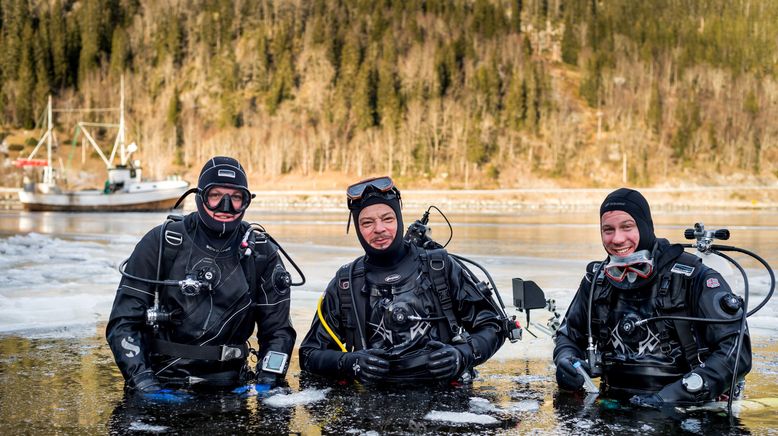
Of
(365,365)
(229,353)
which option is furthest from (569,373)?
(229,353)

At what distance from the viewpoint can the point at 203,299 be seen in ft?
14.1

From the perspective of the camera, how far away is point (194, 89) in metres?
91.8

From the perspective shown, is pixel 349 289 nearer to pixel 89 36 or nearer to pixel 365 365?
pixel 365 365

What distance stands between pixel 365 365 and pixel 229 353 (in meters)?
0.74

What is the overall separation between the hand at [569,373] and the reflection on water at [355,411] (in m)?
0.09

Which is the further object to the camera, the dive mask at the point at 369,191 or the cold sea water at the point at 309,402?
the dive mask at the point at 369,191

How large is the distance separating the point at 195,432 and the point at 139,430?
0.25 meters

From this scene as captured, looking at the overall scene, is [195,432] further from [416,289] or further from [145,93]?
[145,93]

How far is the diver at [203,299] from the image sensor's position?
4199 mm

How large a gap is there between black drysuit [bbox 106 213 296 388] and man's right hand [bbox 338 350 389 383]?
0.35m

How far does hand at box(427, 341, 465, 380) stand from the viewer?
417 cm

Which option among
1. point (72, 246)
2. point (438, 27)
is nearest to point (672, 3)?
point (438, 27)

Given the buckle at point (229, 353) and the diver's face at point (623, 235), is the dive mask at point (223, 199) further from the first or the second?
the diver's face at point (623, 235)

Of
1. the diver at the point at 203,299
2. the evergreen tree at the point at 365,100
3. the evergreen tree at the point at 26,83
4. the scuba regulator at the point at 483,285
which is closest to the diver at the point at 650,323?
the scuba regulator at the point at 483,285
